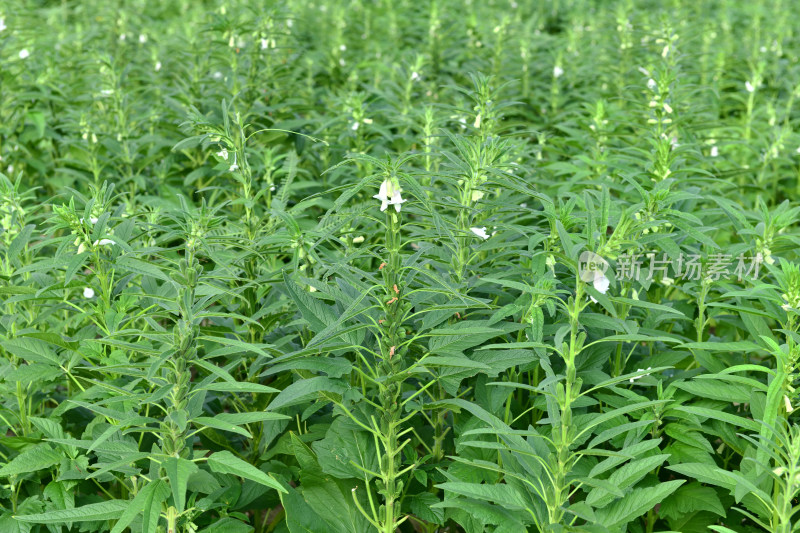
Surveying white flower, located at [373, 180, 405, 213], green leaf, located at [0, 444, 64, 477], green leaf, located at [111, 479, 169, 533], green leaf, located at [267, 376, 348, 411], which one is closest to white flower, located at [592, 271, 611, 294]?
white flower, located at [373, 180, 405, 213]

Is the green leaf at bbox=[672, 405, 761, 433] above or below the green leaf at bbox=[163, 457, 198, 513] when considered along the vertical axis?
below

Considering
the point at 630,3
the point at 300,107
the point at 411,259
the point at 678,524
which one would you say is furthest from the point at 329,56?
the point at 678,524

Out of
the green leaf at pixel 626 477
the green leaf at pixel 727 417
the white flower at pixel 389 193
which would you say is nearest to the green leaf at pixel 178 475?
the white flower at pixel 389 193

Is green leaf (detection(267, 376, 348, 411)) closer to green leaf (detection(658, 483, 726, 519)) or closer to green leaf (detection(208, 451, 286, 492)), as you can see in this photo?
green leaf (detection(208, 451, 286, 492))

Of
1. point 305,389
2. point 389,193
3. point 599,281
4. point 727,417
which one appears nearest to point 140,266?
point 305,389

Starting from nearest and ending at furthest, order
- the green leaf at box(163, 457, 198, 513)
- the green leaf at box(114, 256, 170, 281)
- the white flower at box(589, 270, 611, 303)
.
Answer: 1. the green leaf at box(163, 457, 198, 513)
2. the white flower at box(589, 270, 611, 303)
3. the green leaf at box(114, 256, 170, 281)

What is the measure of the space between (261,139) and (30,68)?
2.51m

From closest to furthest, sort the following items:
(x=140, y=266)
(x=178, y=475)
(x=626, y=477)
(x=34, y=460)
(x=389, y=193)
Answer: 1. (x=178, y=475)
2. (x=389, y=193)
3. (x=626, y=477)
4. (x=140, y=266)
5. (x=34, y=460)

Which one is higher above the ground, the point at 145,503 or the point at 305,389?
the point at 305,389

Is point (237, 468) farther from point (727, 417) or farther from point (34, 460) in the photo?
point (727, 417)

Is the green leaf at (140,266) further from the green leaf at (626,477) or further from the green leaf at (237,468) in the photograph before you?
the green leaf at (626,477)

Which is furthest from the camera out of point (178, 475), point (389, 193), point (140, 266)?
point (140, 266)

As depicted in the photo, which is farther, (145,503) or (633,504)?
(633,504)

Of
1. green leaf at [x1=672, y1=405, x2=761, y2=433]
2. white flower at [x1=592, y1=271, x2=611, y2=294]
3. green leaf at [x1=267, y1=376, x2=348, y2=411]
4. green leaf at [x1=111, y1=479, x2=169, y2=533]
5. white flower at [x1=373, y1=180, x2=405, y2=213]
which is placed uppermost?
white flower at [x1=373, y1=180, x2=405, y2=213]
